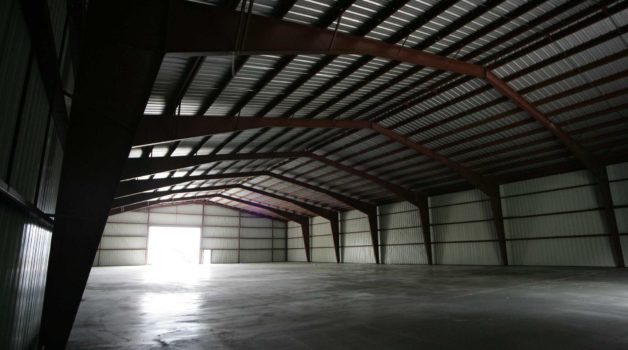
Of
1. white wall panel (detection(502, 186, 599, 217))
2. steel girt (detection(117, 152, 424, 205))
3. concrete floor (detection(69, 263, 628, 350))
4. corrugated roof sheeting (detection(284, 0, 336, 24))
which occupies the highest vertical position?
corrugated roof sheeting (detection(284, 0, 336, 24))

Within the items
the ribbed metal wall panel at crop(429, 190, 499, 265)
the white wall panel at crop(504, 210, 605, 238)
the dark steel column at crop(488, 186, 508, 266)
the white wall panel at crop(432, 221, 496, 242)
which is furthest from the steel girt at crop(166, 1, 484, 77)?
the white wall panel at crop(432, 221, 496, 242)

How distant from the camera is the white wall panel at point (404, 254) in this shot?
40.0 metres

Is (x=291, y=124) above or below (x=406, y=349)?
above

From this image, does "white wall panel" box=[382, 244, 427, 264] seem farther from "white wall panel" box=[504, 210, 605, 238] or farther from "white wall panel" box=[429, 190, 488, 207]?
"white wall panel" box=[504, 210, 605, 238]

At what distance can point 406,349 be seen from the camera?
6801 millimetres

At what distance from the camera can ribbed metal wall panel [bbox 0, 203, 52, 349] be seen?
4836 millimetres

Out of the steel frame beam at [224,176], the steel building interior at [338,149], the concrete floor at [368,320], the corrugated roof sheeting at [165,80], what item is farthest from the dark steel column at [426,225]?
the corrugated roof sheeting at [165,80]

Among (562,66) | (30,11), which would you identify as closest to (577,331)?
(30,11)

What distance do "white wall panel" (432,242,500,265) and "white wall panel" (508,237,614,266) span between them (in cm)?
167

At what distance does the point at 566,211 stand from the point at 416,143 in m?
13.4

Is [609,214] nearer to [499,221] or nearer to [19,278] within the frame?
[499,221]

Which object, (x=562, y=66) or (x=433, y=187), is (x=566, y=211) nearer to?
(x=433, y=187)

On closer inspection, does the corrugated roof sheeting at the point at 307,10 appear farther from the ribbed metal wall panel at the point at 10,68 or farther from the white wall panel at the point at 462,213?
the white wall panel at the point at 462,213

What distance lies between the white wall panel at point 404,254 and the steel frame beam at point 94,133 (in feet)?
124
